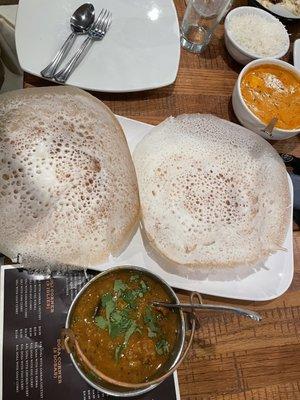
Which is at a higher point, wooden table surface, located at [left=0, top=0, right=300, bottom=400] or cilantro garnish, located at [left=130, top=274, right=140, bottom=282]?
cilantro garnish, located at [left=130, top=274, right=140, bottom=282]

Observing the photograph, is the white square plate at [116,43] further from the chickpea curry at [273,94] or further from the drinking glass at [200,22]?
the chickpea curry at [273,94]

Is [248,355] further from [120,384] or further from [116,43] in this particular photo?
[116,43]

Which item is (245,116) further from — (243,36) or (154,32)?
(154,32)

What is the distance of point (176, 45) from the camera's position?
4.83ft

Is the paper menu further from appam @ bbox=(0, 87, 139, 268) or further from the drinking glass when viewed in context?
the drinking glass

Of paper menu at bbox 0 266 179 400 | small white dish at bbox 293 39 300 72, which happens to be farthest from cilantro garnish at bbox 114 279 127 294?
small white dish at bbox 293 39 300 72

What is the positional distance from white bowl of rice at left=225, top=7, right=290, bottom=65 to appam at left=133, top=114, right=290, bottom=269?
1.38ft

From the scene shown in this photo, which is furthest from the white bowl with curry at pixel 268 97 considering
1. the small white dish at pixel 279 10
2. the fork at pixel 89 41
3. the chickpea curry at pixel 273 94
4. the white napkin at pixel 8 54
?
the white napkin at pixel 8 54

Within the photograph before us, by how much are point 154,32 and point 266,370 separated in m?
1.20

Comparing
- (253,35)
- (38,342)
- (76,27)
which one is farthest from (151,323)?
(253,35)

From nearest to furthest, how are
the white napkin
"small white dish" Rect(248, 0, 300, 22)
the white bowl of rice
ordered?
the white bowl of rice < "small white dish" Rect(248, 0, 300, 22) < the white napkin

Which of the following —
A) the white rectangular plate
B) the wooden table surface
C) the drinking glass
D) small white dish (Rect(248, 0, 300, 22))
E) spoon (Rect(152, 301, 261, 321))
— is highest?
the drinking glass

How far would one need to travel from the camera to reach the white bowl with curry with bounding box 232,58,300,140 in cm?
138

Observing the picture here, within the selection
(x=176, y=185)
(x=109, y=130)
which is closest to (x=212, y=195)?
(x=176, y=185)
